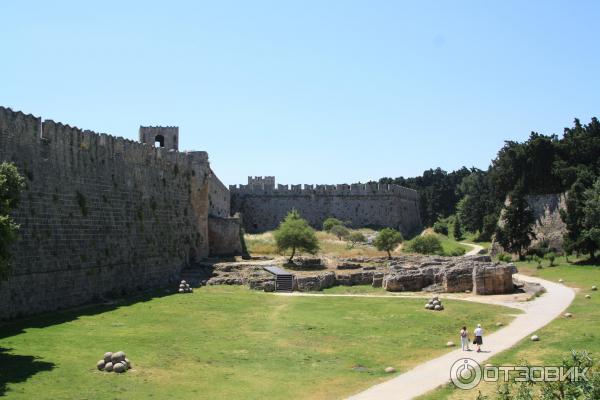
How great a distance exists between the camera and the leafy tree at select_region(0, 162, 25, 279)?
580 inches

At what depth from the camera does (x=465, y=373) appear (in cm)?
1441

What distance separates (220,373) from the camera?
14.5m

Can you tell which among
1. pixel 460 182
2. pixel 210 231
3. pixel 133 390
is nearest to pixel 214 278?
pixel 210 231

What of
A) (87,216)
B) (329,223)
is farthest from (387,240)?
(87,216)

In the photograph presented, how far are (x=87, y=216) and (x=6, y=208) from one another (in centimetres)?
1040

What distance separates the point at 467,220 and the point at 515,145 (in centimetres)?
2018

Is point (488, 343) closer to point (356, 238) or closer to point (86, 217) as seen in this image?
point (86, 217)

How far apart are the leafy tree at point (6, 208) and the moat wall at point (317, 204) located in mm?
50363

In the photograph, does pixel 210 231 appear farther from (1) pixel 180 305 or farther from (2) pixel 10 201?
(2) pixel 10 201

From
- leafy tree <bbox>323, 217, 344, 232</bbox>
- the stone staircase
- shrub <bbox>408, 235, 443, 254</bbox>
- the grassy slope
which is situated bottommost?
the grassy slope

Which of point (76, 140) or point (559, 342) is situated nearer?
point (559, 342)

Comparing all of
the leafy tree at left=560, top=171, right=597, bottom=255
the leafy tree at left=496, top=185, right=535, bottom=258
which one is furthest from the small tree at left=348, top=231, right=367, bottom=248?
the leafy tree at left=560, top=171, right=597, bottom=255

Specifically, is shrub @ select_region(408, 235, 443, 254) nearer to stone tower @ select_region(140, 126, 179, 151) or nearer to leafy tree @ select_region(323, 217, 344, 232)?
leafy tree @ select_region(323, 217, 344, 232)

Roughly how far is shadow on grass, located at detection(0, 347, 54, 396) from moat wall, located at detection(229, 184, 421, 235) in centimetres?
5125
